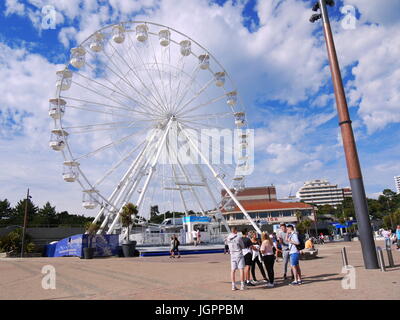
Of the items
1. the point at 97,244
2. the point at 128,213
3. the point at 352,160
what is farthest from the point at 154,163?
the point at 352,160

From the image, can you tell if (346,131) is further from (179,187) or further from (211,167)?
(179,187)

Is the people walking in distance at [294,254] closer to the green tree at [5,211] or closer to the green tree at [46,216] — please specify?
the green tree at [46,216]

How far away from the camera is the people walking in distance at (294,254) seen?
8555 mm

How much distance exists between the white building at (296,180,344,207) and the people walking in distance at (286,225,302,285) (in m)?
165

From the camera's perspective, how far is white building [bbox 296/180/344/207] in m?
166

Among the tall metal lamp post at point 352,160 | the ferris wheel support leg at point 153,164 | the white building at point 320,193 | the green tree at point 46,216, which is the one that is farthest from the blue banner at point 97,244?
the white building at point 320,193

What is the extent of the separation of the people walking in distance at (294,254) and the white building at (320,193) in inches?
6512

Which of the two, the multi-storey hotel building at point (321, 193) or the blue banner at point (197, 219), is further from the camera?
the multi-storey hotel building at point (321, 193)

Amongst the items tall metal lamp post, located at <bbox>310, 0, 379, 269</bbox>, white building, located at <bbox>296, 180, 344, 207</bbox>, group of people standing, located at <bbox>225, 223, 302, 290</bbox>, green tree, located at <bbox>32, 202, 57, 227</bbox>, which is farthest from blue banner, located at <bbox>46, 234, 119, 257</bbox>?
white building, located at <bbox>296, 180, 344, 207</bbox>

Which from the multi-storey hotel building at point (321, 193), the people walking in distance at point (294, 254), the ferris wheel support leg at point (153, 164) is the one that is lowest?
the people walking in distance at point (294, 254)

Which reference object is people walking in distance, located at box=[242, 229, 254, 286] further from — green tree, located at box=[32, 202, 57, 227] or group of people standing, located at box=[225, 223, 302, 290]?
green tree, located at box=[32, 202, 57, 227]
